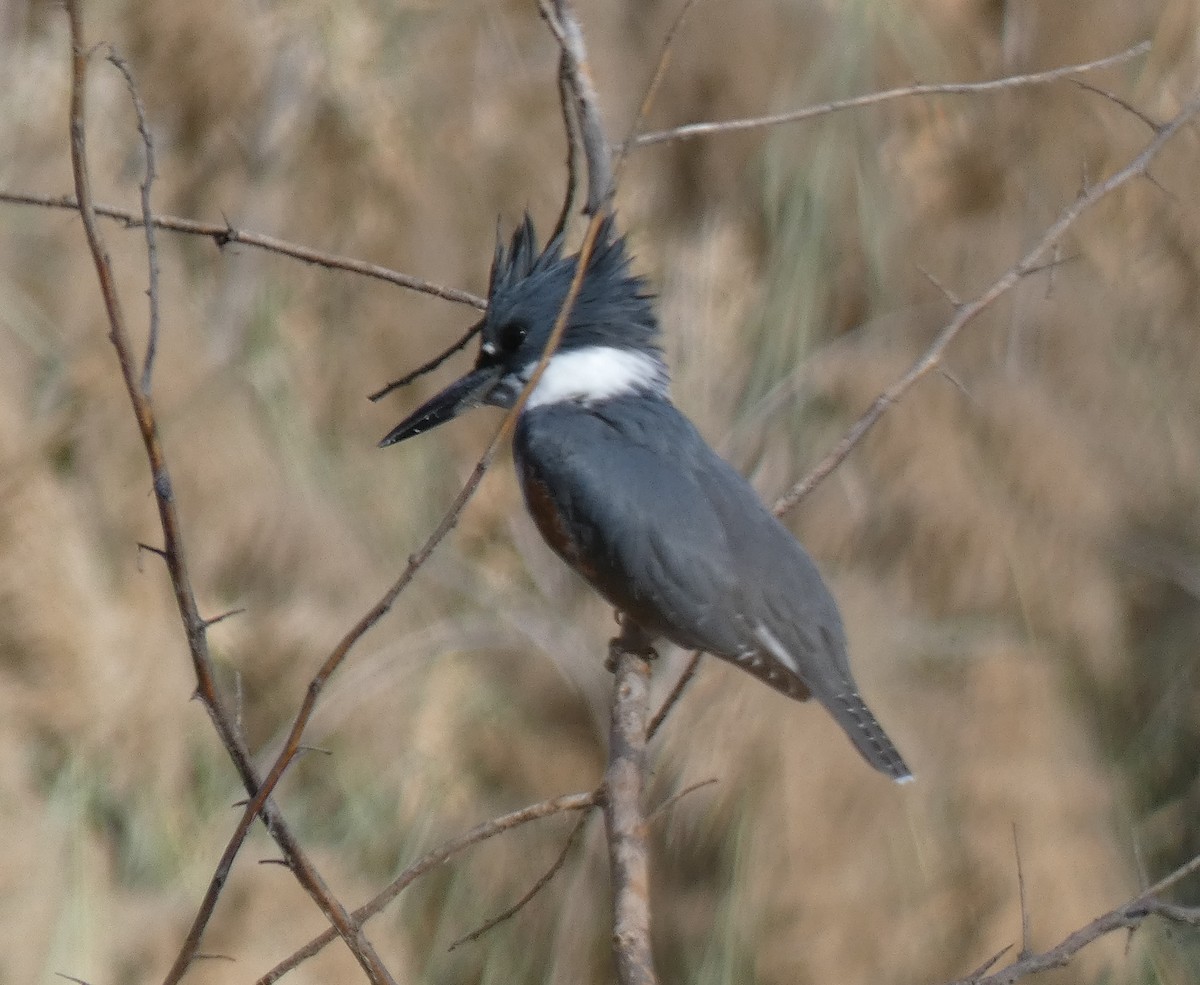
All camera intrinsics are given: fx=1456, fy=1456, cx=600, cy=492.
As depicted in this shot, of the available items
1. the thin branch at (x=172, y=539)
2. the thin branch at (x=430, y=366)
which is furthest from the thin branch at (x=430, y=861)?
the thin branch at (x=430, y=366)

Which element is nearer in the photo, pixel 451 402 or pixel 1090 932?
pixel 1090 932

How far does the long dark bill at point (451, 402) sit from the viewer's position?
59.6 inches

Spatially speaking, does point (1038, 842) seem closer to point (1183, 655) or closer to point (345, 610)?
point (1183, 655)

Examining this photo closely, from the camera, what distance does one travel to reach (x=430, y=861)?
866 millimetres

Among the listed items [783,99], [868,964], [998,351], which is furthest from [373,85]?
[868,964]

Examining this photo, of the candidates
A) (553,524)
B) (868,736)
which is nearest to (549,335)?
(553,524)

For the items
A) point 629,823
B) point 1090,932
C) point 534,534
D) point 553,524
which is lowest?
point 1090,932

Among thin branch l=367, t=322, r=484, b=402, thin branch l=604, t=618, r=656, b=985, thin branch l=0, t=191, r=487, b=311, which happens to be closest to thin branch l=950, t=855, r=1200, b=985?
thin branch l=604, t=618, r=656, b=985

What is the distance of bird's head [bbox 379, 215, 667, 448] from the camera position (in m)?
1.47

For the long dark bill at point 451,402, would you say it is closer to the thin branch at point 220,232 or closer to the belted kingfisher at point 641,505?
the belted kingfisher at point 641,505

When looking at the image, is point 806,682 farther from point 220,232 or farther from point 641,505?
point 220,232

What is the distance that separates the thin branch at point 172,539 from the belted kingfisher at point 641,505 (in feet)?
2.06

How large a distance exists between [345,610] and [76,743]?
0.35 meters

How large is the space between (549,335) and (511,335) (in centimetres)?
5
